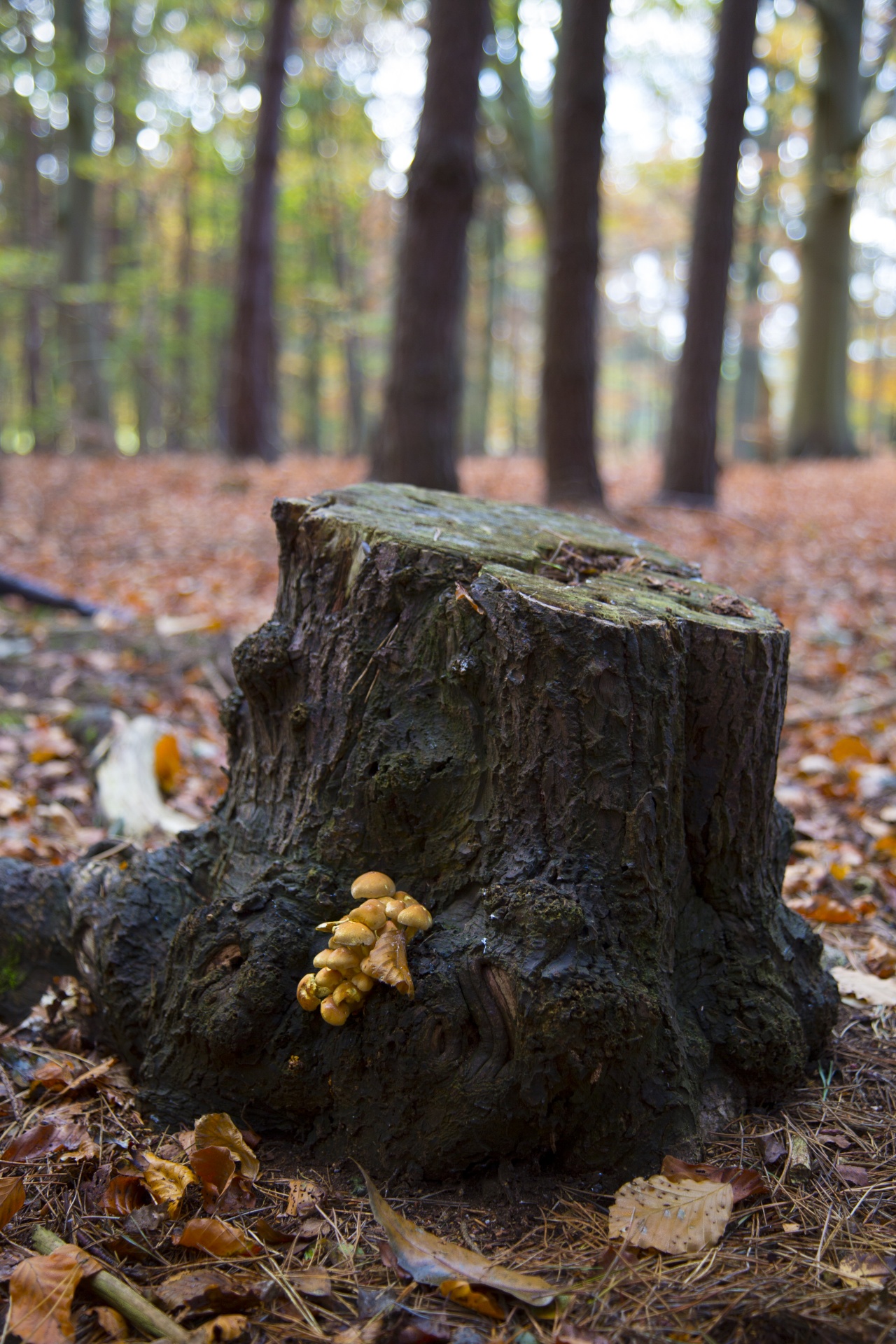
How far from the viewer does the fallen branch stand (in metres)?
1.51

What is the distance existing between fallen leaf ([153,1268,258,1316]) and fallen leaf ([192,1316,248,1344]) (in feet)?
0.09

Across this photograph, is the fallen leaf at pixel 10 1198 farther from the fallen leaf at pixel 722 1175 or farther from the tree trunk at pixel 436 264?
the tree trunk at pixel 436 264

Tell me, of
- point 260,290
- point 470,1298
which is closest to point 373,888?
point 470,1298

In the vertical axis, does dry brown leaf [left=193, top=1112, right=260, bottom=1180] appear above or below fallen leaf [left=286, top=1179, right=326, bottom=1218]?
above

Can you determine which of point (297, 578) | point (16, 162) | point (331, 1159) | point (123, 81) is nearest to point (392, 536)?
point (297, 578)

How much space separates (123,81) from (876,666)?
68.0 feet

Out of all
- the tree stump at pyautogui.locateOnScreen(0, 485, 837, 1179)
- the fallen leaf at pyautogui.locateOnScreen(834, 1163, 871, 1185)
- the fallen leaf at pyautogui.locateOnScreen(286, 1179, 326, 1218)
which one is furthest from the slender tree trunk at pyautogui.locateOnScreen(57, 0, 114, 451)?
the fallen leaf at pyautogui.locateOnScreen(834, 1163, 871, 1185)

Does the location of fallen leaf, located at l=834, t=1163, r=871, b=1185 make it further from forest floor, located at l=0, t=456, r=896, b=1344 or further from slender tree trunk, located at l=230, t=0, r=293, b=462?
slender tree trunk, located at l=230, t=0, r=293, b=462

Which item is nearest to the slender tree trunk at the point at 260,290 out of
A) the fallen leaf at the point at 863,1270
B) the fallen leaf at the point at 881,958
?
the fallen leaf at the point at 881,958

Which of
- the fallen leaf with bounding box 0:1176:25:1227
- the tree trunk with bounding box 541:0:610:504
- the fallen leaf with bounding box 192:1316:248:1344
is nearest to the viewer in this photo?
the fallen leaf with bounding box 192:1316:248:1344

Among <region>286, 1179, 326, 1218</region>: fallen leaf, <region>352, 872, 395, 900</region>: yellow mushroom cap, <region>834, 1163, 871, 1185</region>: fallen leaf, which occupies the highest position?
<region>352, 872, 395, 900</region>: yellow mushroom cap

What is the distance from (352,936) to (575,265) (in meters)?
8.38

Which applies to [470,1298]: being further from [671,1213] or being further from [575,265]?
[575,265]

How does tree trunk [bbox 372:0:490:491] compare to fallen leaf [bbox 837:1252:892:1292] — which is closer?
fallen leaf [bbox 837:1252:892:1292]
